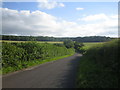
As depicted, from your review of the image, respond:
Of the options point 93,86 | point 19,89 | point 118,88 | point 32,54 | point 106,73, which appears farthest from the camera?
point 32,54

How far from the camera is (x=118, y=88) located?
4.00m

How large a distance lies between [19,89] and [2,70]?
4327 millimetres

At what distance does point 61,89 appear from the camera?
16.9 ft

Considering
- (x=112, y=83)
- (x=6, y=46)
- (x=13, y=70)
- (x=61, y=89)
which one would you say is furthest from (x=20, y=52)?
(x=112, y=83)

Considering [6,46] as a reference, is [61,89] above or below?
below

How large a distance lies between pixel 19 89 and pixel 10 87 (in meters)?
0.78

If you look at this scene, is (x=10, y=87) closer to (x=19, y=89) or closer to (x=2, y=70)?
(x=19, y=89)

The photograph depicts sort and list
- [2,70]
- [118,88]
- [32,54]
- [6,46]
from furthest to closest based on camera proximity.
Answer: [32,54] → [6,46] → [2,70] → [118,88]

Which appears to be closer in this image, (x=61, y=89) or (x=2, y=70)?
(x=61, y=89)

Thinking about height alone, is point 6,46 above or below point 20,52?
above

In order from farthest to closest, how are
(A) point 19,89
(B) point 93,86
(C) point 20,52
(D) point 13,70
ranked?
(C) point 20,52, (D) point 13,70, (A) point 19,89, (B) point 93,86

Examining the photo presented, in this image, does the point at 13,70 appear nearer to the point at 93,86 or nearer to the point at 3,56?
the point at 3,56

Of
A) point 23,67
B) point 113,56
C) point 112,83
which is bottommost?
point 23,67

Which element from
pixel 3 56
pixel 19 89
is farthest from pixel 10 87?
pixel 3 56
